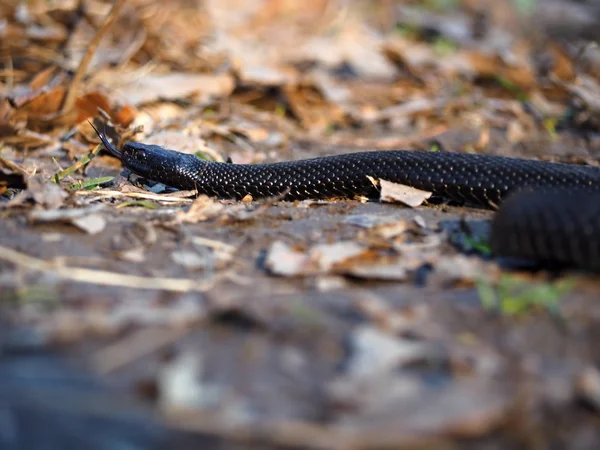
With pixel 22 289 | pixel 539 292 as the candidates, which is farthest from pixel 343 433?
pixel 22 289

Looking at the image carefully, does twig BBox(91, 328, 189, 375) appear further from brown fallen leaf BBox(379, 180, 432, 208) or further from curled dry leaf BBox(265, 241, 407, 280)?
brown fallen leaf BBox(379, 180, 432, 208)

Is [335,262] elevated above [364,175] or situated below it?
above

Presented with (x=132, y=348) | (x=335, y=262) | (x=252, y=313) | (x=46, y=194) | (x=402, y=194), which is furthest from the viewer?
(x=402, y=194)

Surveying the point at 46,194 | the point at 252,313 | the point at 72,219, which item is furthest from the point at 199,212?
the point at 252,313

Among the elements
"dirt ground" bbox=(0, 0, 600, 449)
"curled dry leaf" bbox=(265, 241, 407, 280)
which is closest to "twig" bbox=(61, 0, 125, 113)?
"dirt ground" bbox=(0, 0, 600, 449)

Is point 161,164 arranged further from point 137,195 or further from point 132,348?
point 132,348
